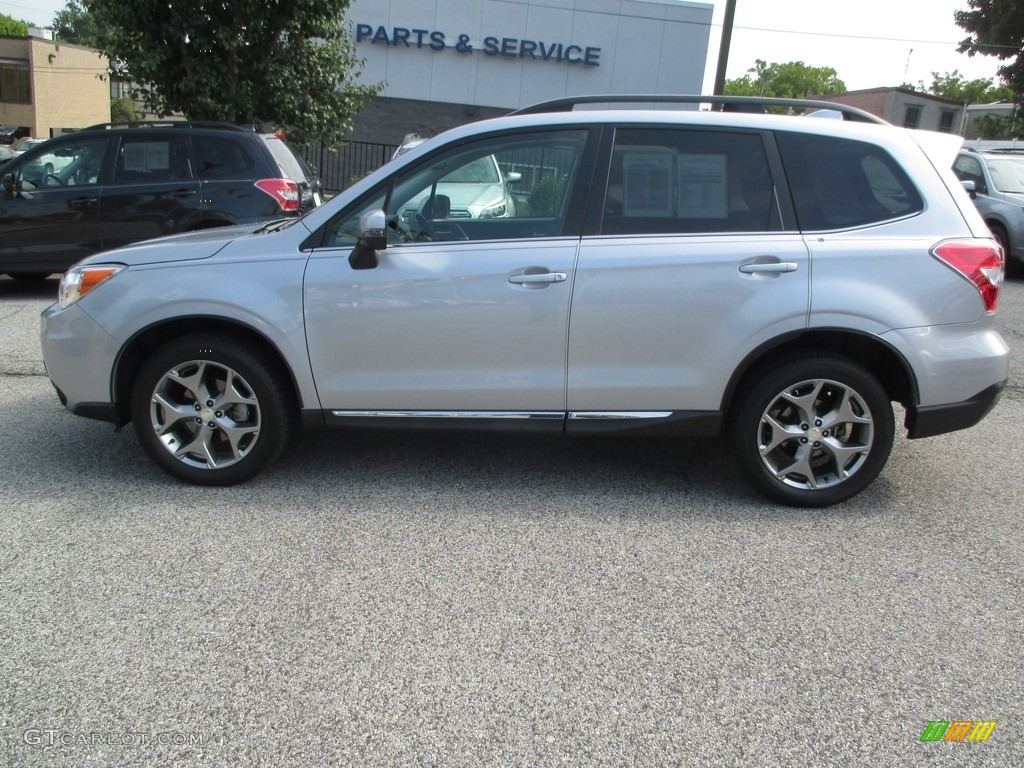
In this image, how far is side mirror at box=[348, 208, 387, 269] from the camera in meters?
4.04

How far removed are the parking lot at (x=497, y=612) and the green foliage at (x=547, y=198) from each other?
4.59 ft

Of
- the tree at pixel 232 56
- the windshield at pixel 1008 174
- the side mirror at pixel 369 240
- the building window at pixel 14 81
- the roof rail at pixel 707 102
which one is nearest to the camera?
the side mirror at pixel 369 240

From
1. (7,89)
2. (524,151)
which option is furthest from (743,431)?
(7,89)

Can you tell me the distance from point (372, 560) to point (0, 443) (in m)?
2.66

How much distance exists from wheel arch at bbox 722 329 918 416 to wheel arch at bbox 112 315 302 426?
2.17m

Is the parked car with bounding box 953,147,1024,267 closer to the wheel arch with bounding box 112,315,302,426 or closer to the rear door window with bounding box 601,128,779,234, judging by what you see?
the rear door window with bounding box 601,128,779,234

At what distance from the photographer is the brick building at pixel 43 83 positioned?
180 ft

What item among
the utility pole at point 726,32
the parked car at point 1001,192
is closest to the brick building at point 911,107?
the parked car at point 1001,192

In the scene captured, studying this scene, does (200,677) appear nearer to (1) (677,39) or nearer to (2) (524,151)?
(2) (524,151)

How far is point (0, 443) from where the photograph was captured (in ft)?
16.4

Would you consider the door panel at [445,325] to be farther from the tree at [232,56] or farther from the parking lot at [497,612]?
the tree at [232,56]

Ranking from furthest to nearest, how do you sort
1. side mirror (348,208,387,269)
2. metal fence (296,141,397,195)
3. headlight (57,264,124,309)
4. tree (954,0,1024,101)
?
1. tree (954,0,1024,101)
2. metal fence (296,141,397,195)
3. headlight (57,264,124,309)
4. side mirror (348,208,387,269)

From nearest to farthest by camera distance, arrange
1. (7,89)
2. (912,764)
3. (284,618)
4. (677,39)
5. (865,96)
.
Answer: (912,764) → (284,618) → (677,39) → (865,96) → (7,89)

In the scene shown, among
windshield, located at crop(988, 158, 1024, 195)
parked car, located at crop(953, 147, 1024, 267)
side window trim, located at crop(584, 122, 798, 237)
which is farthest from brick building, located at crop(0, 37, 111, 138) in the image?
side window trim, located at crop(584, 122, 798, 237)
